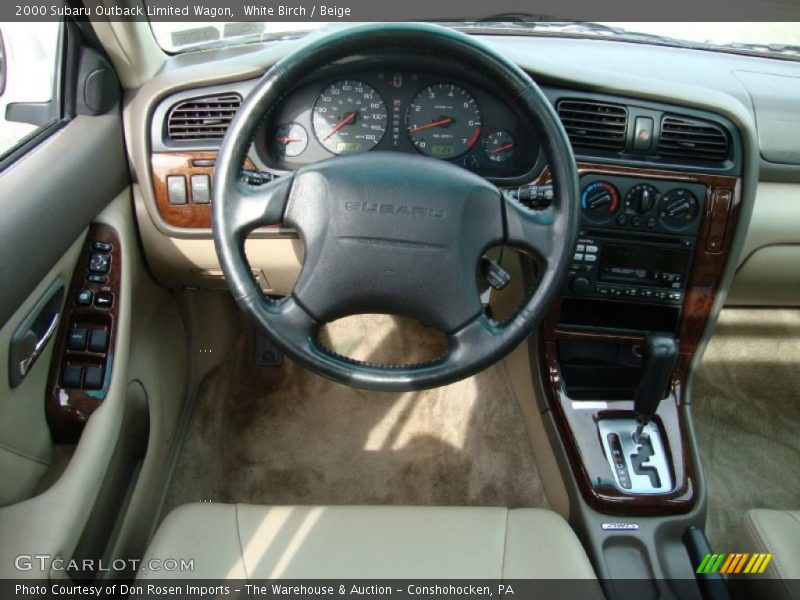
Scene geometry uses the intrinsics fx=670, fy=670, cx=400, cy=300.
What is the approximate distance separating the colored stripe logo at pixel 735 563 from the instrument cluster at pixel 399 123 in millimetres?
970

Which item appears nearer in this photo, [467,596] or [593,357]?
[467,596]

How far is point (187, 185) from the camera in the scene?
5.56 ft

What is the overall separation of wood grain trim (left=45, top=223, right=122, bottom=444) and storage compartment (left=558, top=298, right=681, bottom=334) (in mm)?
1142

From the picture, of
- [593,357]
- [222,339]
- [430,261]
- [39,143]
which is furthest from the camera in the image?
[222,339]

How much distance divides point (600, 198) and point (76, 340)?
1291mm

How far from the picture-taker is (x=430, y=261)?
1.25 metres

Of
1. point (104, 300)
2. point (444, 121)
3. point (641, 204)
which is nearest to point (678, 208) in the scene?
point (641, 204)

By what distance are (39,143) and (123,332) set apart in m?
0.47

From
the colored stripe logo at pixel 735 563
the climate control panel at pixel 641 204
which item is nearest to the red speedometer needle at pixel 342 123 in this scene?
the climate control panel at pixel 641 204

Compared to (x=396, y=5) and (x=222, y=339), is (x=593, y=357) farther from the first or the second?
(x=222, y=339)

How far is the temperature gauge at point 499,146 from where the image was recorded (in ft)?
5.36

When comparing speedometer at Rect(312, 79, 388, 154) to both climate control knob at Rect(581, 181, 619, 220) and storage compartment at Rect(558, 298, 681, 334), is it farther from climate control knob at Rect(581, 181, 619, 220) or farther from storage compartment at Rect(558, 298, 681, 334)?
storage compartment at Rect(558, 298, 681, 334)

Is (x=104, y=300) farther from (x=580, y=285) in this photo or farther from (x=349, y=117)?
(x=580, y=285)

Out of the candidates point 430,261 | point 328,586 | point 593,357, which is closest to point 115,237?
point 430,261
